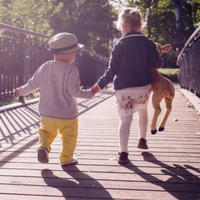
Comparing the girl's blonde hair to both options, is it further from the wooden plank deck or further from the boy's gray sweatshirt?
the wooden plank deck

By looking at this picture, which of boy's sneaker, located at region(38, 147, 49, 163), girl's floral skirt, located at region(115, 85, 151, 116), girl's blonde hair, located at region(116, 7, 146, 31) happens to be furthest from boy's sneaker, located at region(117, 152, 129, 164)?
girl's blonde hair, located at region(116, 7, 146, 31)

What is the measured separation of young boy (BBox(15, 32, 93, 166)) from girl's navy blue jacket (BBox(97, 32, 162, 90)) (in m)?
0.36

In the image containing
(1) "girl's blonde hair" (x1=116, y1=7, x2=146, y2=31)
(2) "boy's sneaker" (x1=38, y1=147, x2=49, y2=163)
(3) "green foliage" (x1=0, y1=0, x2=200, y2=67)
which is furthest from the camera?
(3) "green foliage" (x1=0, y1=0, x2=200, y2=67)

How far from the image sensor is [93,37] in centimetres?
4284

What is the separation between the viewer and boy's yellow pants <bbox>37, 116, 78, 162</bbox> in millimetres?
3500

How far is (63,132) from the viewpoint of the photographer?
355cm

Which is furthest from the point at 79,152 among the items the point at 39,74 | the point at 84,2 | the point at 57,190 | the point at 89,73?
the point at 84,2

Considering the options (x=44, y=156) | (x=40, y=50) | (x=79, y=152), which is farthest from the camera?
(x=40, y=50)

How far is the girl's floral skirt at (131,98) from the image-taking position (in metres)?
3.74

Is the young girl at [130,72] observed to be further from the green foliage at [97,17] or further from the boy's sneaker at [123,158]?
the green foliage at [97,17]

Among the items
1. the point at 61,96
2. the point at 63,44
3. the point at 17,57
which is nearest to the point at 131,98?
the point at 61,96

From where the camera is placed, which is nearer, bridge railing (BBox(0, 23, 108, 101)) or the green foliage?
bridge railing (BBox(0, 23, 108, 101))

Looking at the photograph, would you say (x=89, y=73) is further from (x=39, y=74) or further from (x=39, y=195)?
(x=39, y=195)

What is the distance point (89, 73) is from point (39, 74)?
11.0 meters
